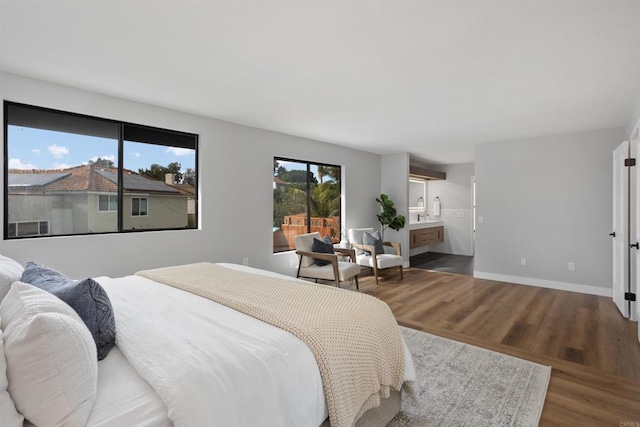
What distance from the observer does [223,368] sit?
1.18 m

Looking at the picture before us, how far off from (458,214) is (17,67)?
841 centimetres

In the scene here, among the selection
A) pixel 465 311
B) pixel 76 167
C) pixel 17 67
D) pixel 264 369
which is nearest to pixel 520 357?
pixel 465 311

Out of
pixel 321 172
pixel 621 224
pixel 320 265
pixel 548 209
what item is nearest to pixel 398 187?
pixel 321 172

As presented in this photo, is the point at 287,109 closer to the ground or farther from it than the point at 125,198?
farther from it

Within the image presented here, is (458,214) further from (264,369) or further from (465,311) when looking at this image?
(264,369)

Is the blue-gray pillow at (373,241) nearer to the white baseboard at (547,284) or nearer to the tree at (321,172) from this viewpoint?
the tree at (321,172)

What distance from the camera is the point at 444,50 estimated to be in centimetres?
232

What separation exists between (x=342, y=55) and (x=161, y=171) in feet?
8.36

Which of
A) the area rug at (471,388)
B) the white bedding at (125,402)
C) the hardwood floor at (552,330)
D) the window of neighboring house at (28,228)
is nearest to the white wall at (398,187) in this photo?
the hardwood floor at (552,330)

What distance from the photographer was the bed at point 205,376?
1030 mm

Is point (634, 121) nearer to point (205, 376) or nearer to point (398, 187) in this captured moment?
point (398, 187)

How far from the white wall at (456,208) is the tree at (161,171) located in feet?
22.2

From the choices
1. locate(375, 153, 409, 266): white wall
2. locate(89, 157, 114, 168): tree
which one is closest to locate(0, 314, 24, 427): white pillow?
locate(89, 157, 114, 168): tree

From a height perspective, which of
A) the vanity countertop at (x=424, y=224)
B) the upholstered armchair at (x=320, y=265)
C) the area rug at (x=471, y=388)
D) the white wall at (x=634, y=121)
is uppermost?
the white wall at (x=634, y=121)
